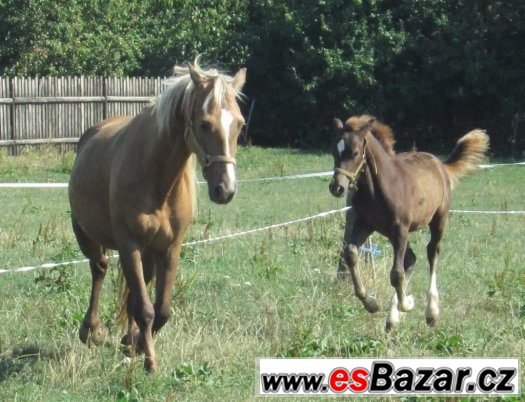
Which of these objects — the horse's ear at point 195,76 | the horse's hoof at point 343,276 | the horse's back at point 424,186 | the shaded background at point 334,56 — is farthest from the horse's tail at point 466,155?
the shaded background at point 334,56

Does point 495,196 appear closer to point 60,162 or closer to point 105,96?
point 60,162

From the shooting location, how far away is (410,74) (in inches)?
1195

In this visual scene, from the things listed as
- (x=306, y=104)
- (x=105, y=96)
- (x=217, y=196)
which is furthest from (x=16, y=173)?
(x=217, y=196)

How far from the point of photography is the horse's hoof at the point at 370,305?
888cm

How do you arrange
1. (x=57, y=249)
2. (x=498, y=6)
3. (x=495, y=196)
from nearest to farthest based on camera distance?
(x=57, y=249)
(x=495, y=196)
(x=498, y=6)

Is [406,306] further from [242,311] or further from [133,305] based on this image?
[133,305]

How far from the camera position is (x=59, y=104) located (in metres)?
26.4

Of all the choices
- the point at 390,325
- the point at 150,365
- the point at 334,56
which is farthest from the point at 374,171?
the point at 334,56

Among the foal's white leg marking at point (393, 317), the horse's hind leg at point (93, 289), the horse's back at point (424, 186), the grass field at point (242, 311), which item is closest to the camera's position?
the grass field at point (242, 311)

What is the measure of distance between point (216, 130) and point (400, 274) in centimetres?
282

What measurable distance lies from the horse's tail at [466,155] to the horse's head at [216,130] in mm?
4506

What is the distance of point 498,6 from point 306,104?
6.00m

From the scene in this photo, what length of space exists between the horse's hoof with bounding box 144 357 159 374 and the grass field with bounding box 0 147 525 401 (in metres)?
0.10

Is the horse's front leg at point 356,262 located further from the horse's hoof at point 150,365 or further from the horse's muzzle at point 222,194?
the horse's muzzle at point 222,194
